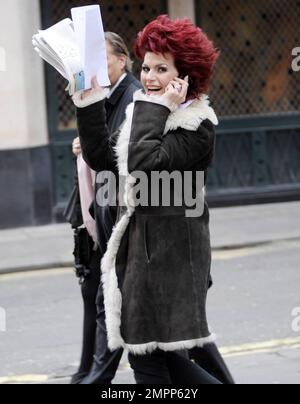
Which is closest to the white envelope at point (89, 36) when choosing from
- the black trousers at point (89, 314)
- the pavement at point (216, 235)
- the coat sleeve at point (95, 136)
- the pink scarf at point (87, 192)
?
the coat sleeve at point (95, 136)

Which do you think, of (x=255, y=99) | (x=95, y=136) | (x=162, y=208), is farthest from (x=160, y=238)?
(x=255, y=99)

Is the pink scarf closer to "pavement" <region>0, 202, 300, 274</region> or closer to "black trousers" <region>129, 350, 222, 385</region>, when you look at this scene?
"black trousers" <region>129, 350, 222, 385</region>

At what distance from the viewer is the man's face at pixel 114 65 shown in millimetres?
5023

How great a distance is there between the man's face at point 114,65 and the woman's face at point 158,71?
100 centimetres

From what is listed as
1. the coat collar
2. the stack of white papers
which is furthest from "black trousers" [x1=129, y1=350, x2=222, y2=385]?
the stack of white papers

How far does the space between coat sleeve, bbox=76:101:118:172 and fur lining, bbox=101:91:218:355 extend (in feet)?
0.19

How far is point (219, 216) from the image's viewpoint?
1171 cm

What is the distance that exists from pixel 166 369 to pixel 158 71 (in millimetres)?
1214

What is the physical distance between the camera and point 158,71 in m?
4.01

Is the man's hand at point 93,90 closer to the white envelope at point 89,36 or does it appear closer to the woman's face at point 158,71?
the white envelope at point 89,36

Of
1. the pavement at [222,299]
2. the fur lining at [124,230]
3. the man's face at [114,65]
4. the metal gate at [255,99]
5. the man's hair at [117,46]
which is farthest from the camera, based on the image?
the metal gate at [255,99]

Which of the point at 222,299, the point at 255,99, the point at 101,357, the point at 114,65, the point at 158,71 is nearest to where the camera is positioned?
the point at 158,71

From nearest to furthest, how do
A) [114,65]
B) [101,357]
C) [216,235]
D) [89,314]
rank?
[101,357] → [114,65] → [89,314] → [216,235]

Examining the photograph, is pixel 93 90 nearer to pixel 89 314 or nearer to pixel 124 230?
pixel 124 230
